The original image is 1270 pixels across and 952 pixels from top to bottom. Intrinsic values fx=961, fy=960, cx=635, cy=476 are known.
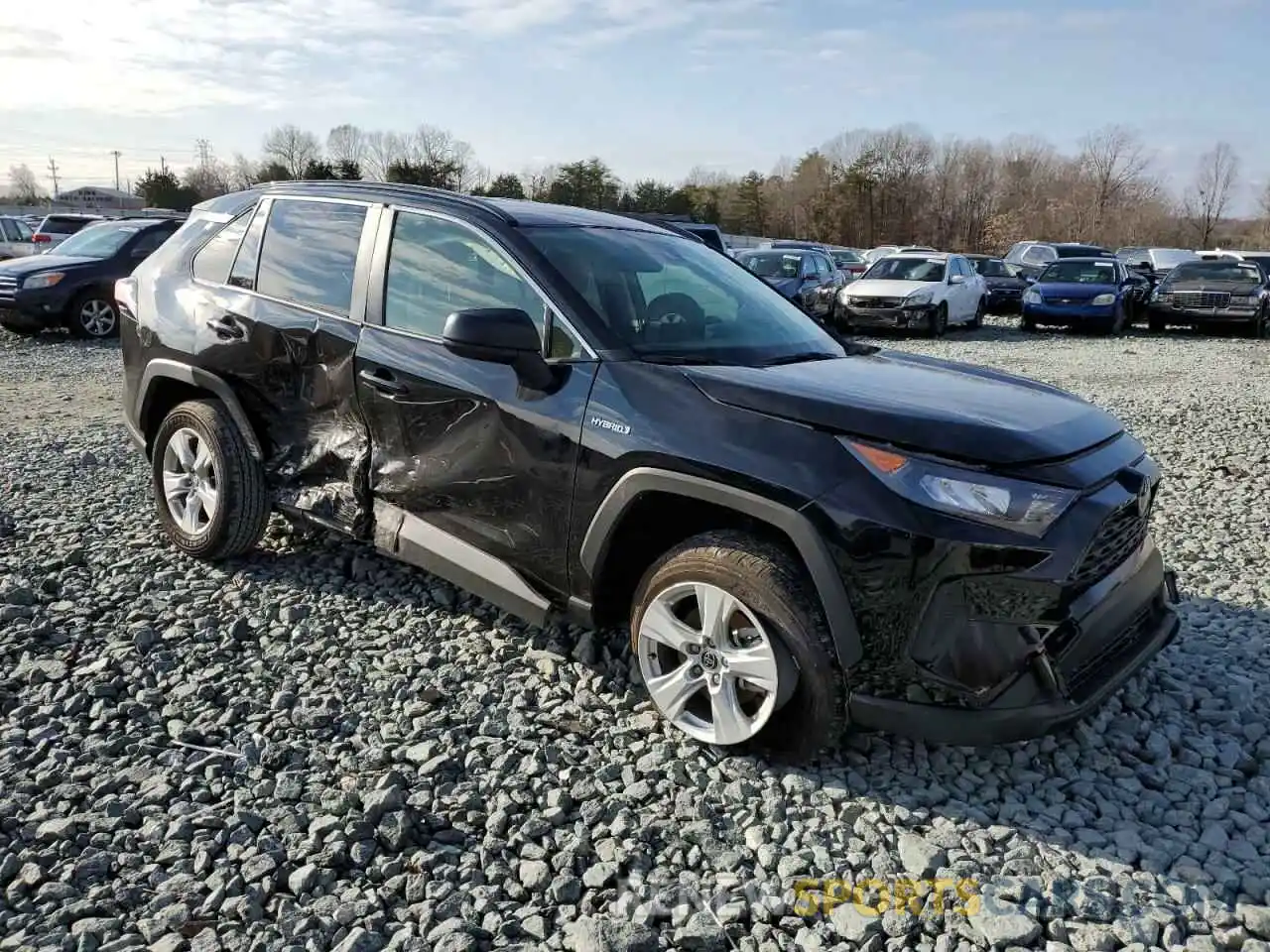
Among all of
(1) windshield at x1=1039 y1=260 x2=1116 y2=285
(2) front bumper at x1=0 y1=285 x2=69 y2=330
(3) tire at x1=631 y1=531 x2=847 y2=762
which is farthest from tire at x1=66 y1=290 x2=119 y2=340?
(1) windshield at x1=1039 y1=260 x2=1116 y2=285

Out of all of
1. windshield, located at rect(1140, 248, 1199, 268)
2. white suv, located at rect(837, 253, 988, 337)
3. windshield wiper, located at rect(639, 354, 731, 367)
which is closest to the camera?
windshield wiper, located at rect(639, 354, 731, 367)

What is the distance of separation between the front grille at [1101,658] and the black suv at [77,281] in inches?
524

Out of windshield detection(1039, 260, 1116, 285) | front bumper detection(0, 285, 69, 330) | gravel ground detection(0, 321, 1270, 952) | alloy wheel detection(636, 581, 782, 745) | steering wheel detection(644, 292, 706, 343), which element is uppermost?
windshield detection(1039, 260, 1116, 285)

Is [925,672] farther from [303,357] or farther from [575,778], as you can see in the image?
[303,357]

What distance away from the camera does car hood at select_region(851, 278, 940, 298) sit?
1719 centimetres

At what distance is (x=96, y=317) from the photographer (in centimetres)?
1349

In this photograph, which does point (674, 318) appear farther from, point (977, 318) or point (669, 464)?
point (977, 318)

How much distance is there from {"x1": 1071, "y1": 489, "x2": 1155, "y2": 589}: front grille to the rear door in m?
2.66

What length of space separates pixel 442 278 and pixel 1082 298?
18.0 metres

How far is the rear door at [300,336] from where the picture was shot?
3949 millimetres

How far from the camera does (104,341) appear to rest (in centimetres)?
1361

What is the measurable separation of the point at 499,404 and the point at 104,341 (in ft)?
41.1

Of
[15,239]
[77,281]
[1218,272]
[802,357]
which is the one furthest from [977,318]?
[15,239]

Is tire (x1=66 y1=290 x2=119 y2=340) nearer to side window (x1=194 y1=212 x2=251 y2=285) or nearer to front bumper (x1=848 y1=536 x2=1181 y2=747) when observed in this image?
side window (x1=194 y1=212 x2=251 y2=285)
